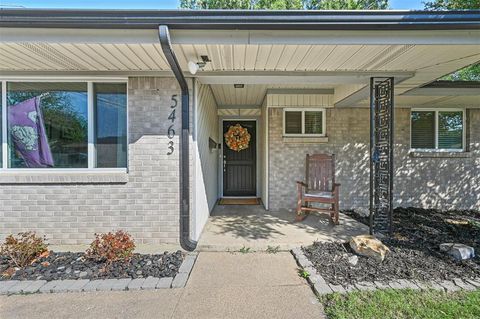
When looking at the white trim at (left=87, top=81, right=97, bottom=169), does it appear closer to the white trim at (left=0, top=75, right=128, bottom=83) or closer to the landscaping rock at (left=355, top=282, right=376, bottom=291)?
the white trim at (left=0, top=75, right=128, bottom=83)

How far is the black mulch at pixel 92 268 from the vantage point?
8.41ft

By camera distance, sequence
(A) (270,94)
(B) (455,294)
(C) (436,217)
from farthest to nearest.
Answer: (A) (270,94)
(C) (436,217)
(B) (455,294)

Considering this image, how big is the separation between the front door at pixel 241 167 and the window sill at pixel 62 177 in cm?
362

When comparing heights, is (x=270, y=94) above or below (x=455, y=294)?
above

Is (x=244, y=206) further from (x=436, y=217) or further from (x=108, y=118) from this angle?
(x=436, y=217)

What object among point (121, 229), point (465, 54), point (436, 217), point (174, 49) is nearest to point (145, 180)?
point (121, 229)

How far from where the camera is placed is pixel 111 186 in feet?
10.9

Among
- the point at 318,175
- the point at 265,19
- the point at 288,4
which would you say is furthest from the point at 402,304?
the point at 288,4

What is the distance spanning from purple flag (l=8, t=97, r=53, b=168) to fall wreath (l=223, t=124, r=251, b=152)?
392cm

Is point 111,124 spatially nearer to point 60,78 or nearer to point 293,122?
point 60,78

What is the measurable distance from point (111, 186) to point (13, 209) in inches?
51.4

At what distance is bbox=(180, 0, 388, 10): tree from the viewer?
32.8 feet

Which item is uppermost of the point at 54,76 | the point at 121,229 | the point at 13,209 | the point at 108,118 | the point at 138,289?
the point at 54,76

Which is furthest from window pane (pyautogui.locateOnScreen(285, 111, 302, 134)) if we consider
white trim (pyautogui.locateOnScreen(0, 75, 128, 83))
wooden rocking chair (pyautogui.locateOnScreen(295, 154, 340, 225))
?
white trim (pyautogui.locateOnScreen(0, 75, 128, 83))
